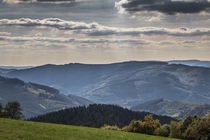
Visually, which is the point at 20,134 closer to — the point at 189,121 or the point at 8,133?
the point at 8,133

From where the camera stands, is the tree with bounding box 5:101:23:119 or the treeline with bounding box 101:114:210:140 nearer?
the treeline with bounding box 101:114:210:140

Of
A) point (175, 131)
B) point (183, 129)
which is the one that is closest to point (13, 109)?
Result: point (175, 131)

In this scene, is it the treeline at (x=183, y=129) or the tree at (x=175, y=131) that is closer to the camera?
the treeline at (x=183, y=129)

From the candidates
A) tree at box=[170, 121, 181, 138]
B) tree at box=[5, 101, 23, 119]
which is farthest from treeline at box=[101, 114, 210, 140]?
tree at box=[5, 101, 23, 119]

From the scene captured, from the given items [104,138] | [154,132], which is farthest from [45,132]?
[154,132]

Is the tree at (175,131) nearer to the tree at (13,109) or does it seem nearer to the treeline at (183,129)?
the treeline at (183,129)

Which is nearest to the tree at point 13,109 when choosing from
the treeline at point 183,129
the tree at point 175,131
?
the treeline at point 183,129

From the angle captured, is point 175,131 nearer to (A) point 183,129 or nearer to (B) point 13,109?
(A) point 183,129

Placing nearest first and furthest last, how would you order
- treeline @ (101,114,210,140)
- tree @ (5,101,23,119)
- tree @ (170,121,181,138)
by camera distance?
treeline @ (101,114,210,140) → tree @ (170,121,181,138) → tree @ (5,101,23,119)

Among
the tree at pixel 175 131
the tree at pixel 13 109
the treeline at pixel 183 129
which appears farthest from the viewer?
the tree at pixel 13 109

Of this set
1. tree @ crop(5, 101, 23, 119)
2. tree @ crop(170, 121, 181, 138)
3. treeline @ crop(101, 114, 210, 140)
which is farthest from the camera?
tree @ crop(5, 101, 23, 119)

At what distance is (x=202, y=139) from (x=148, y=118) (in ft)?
72.3

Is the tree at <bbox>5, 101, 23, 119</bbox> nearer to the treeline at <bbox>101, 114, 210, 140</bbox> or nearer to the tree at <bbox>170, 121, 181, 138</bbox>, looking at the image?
the treeline at <bbox>101, 114, 210, 140</bbox>

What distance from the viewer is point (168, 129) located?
309 feet
